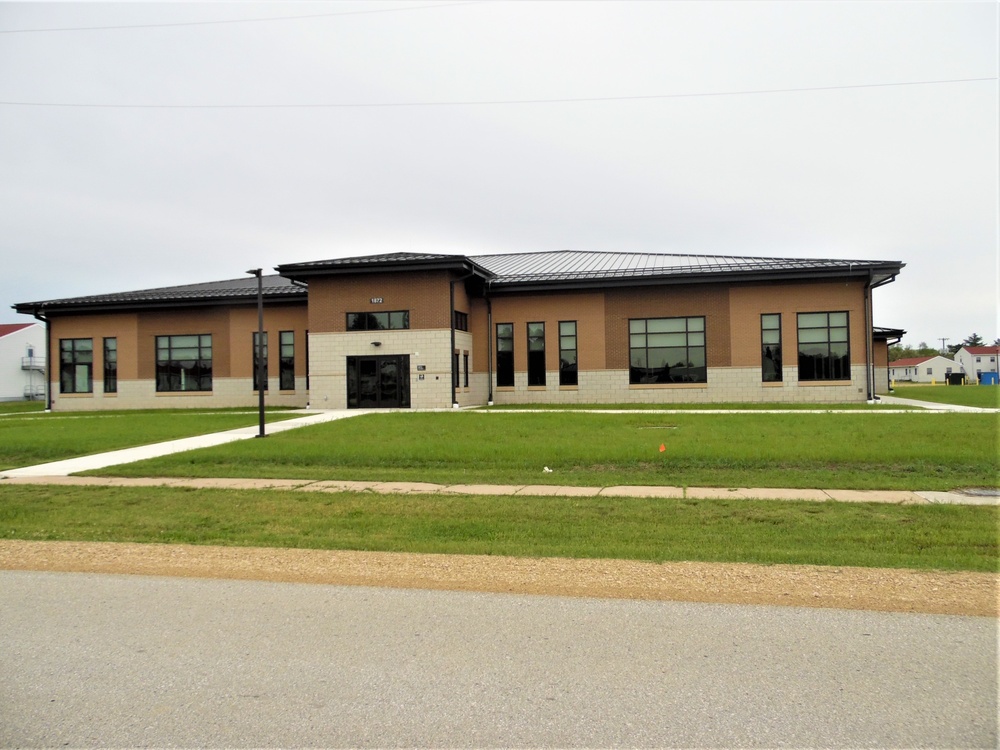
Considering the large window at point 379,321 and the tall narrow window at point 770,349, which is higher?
the large window at point 379,321

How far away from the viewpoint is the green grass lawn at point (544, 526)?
802cm

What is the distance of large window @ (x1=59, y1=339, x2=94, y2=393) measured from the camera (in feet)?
135

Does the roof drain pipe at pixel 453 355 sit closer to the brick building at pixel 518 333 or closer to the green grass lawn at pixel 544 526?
the brick building at pixel 518 333

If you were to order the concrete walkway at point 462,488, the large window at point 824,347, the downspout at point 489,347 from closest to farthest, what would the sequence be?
the concrete walkway at point 462,488
the large window at point 824,347
the downspout at point 489,347

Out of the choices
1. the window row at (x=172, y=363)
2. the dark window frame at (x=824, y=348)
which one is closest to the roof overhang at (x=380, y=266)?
the window row at (x=172, y=363)

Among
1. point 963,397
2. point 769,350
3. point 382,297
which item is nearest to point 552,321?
point 382,297

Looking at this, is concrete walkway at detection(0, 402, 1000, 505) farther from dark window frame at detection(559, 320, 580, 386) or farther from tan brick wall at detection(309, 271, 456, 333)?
dark window frame at detection(559, 320, 580, 386)

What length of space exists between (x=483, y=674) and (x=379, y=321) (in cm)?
2959

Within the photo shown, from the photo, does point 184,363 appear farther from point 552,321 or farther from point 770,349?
point 770,349

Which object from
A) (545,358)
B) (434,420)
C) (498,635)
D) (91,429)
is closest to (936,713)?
(498,635)

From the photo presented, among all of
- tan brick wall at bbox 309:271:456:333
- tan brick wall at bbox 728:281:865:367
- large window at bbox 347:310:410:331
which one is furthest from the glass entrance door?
tan brick wall at bbox 728:281:865:367

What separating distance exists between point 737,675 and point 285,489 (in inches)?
389

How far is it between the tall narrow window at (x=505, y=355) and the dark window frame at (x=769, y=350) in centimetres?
1149

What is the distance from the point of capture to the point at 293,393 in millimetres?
38469
